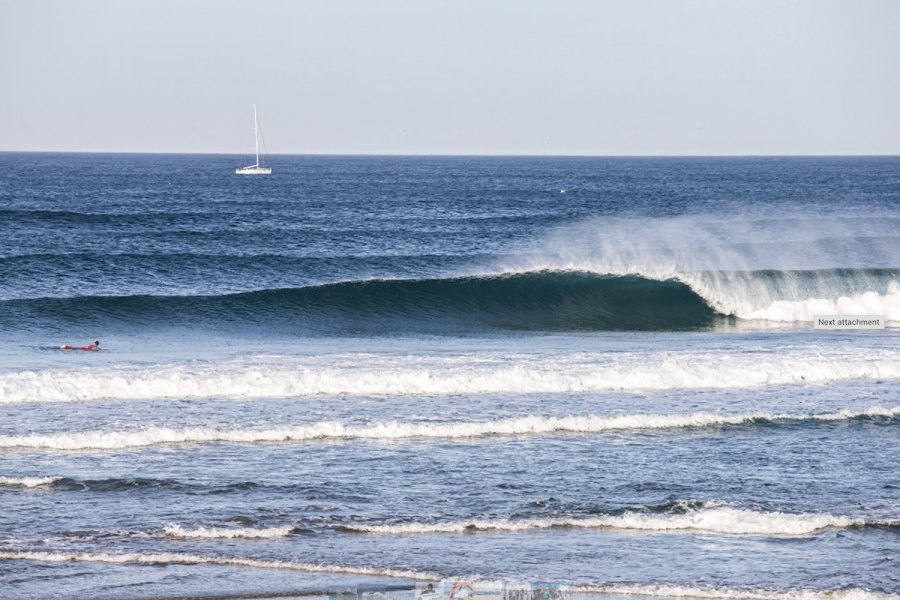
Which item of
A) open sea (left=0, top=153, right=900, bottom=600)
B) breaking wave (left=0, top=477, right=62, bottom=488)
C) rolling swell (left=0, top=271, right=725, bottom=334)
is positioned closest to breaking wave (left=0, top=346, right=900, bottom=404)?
open sea (left=0, top=153, right=900, bottom=600)

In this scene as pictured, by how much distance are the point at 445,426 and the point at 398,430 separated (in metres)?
0.69

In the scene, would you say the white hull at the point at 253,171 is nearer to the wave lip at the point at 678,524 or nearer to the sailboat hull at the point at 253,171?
the sailboat hull at the point at 253,171

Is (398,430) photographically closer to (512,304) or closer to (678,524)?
(678,524)

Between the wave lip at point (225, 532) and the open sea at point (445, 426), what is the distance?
31mm

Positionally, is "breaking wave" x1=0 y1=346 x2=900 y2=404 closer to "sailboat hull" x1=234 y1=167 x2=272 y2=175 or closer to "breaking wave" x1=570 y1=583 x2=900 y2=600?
"breaking wave" x1=570 y1=583 x2=900 y2=600

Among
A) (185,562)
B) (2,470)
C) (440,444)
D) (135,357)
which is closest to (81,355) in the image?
(135,357)

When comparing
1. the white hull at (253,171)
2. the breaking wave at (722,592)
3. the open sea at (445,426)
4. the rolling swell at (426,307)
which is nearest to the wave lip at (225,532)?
the open sea at (445,426)

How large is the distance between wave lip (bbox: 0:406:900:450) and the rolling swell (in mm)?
10685

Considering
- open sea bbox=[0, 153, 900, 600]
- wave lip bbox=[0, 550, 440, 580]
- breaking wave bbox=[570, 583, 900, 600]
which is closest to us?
breaking wave bbox=[570, 583, 900, 600]

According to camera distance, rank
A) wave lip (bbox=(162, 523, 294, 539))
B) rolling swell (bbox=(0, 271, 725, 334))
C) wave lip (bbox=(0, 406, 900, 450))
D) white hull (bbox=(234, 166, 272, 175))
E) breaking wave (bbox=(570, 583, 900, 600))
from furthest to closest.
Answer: white hull (bbox=(234, 166, 272, 175)), rolling swell (bbox=(0, 271, 725, 334)), wave lip (bbox=(0, 406, 900, 450)), wave lip (bbox=(162, 523, 294, 539)), breaking wave (bbox=(570, 583, 900, 600))

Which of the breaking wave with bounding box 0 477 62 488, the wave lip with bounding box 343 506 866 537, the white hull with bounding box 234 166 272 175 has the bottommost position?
the breaking wave with bounding box 0 477 62 488

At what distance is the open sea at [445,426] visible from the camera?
33.6ft

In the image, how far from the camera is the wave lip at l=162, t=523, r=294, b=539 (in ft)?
35.7

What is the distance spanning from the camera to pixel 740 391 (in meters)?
17.8
